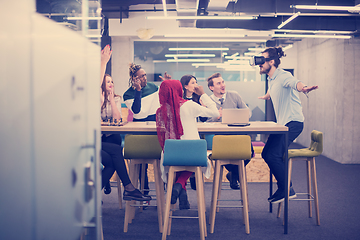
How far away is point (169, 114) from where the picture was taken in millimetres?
2586

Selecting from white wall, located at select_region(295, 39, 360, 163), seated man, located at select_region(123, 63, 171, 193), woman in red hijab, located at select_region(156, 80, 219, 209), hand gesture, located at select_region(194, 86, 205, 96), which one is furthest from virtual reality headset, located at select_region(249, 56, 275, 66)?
white wall, located at select_region(295, 39, 360, 163)

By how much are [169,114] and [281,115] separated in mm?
1136

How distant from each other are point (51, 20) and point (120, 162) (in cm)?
194

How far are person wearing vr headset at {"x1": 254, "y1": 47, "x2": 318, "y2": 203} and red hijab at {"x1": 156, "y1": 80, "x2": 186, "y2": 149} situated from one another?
93 cm

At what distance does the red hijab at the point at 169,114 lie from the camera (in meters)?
2.56

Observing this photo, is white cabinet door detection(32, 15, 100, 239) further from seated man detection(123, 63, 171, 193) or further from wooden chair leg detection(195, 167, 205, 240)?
seated man detection(123, 63, 171, 193)

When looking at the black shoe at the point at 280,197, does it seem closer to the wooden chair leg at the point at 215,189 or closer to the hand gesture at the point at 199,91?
the wooden chair leg at the point at 215,189

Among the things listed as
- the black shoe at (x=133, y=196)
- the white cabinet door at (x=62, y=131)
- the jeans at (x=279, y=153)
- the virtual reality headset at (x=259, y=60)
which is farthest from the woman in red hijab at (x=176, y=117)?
the white cabinet door at (x=62, y=131)

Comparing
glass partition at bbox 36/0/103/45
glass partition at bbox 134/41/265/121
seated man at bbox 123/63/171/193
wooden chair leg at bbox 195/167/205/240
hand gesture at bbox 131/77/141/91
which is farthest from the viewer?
glass partition at bbox 134/41/265/121

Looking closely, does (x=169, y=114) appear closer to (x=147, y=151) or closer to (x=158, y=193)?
(x=147, y=151)

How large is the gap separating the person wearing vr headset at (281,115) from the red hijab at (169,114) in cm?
93

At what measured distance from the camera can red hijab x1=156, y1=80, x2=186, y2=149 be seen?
2564 mm

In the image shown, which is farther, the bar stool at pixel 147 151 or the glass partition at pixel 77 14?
the bar stool at pixel 147 151

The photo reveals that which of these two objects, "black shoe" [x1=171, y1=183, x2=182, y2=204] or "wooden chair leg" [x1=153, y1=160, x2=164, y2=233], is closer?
"black shoe" [x1=171, y1=183, x2=182, y2=204]
